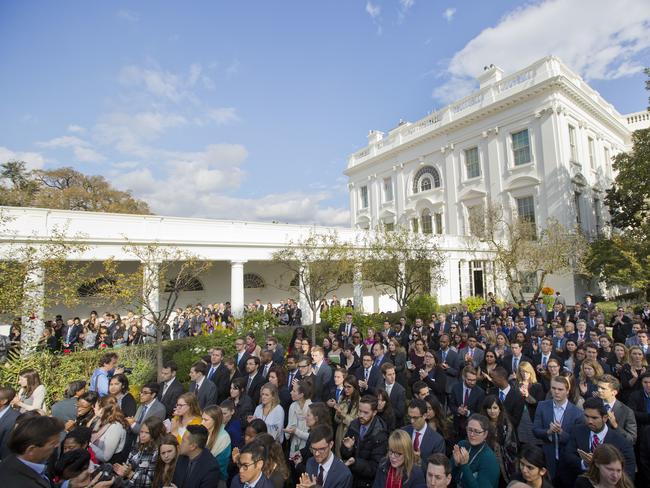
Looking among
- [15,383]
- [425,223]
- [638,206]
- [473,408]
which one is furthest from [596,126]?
[15,383]

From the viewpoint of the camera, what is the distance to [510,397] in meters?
5.08

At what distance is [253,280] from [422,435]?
19241mm

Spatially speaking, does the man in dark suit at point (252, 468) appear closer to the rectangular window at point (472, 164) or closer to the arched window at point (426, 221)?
the rectangular window at point (472, 164)

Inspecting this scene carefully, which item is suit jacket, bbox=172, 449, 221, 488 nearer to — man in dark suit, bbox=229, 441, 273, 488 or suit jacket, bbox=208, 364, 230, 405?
man in dark suit, bbox=229, 441, 273, 488

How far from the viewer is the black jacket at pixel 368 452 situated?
389 centimetres

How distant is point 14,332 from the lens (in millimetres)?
11438

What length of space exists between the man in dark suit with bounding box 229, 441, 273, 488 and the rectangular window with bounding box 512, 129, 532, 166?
2819cm

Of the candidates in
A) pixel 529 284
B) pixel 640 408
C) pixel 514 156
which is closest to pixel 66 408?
pixel 640 408

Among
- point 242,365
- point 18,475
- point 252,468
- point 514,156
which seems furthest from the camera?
point 514,156

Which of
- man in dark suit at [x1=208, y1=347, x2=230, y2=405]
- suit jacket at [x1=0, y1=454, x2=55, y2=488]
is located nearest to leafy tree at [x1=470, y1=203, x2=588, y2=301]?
man in dark suit at [x1=208, y1=347, x2=230, y2=405]

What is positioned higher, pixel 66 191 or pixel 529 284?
pixel 66 191

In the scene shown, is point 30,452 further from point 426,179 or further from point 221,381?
point 426,179

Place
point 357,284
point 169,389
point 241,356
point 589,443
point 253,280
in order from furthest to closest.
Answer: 1. point 253,280
2. point 357,284
3. point 241,356
4. point 169,389
5. point 589,443

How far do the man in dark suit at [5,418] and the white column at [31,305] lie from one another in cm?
536
